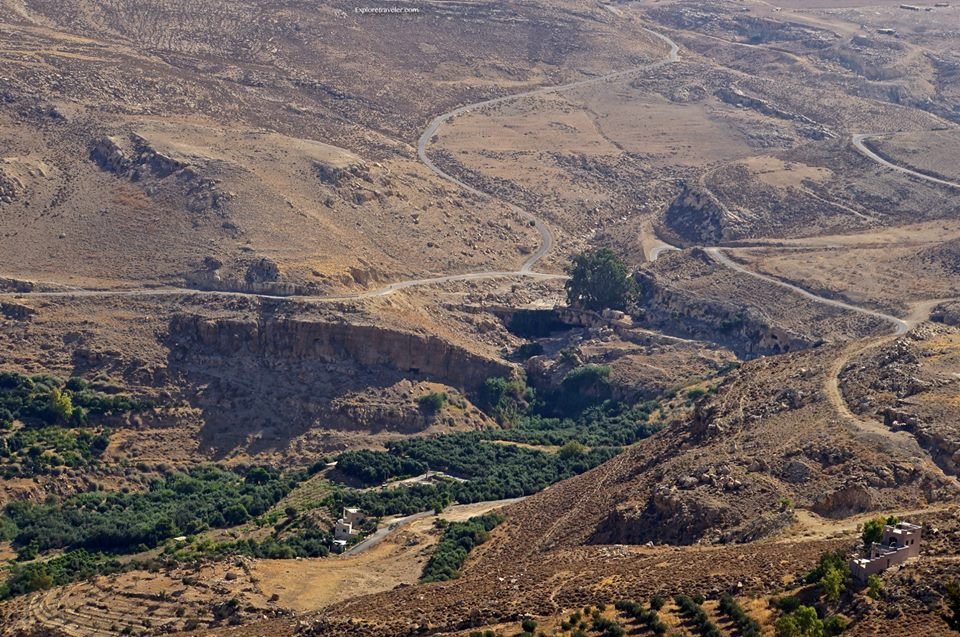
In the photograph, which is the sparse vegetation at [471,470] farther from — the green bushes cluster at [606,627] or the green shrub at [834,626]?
the green shrub at [834,626]

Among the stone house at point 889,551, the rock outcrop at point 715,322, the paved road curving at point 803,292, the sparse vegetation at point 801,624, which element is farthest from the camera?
the rock outcrop at point 715,322

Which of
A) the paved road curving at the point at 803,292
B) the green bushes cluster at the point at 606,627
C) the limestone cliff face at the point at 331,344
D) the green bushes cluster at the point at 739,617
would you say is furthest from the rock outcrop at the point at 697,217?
the green bushes cluster at the point at 606,627

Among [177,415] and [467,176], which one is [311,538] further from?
[467,176]

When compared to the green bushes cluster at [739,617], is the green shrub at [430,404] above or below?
below

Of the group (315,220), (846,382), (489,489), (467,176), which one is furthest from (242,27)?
A: (846,382)

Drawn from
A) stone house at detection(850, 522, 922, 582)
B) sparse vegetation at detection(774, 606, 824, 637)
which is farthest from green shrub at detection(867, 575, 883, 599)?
sparse vegetation at detection(774, 606, 824, 637)

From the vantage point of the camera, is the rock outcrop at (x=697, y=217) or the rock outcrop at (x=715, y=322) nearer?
the rock outcrop at (x=715, y=322)

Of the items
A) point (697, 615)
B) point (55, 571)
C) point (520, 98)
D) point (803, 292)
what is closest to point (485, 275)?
point (803, 292)
